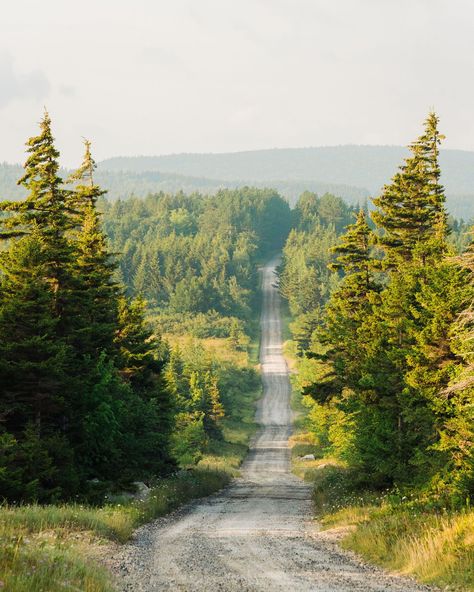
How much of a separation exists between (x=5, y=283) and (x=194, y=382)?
5148cm

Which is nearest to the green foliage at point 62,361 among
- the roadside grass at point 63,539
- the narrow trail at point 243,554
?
the roadside grass at point 63,539

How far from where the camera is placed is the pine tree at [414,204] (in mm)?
37344

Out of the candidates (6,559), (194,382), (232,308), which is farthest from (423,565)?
(232,308)

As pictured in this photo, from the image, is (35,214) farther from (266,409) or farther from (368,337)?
(266,409)

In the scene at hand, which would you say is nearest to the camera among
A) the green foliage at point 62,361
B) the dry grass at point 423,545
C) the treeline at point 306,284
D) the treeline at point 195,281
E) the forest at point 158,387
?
the dry grass at point 423,545

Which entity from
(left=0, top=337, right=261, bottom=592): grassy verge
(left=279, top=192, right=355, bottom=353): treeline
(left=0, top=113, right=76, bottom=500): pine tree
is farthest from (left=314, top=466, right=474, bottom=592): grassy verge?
(left=279, top=192, right=355, bottom=353): treeline

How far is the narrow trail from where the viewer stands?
43.7ft

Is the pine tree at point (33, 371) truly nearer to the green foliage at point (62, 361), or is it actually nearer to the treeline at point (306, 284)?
the green foliage at point (62, 361)

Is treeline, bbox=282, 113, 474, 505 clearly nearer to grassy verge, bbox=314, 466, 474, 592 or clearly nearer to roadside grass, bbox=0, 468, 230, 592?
grassy verge, bbox=314, 466, 474, 592

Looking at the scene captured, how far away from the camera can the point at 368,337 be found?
105ft

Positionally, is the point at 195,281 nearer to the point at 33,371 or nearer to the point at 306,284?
the point at 306,284

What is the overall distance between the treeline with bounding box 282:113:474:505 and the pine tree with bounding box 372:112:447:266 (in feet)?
0.26

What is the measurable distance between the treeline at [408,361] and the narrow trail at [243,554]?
4.15 m

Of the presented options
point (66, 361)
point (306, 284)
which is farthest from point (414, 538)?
point (306, 284)
